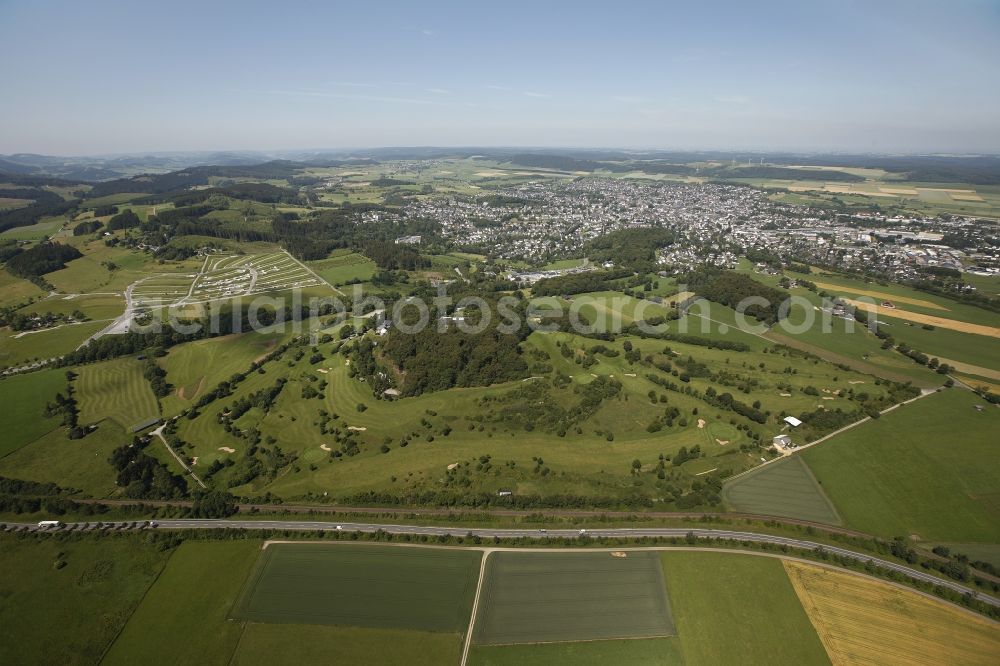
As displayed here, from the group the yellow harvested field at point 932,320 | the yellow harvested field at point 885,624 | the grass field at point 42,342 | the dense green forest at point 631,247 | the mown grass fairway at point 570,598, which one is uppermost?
the dense green forest at point 631,247

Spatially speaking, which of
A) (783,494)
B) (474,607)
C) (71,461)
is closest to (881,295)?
(783,494)

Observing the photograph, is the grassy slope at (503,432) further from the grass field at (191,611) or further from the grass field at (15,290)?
the grass field at (15,290)

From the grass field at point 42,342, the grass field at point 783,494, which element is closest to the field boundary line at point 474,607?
the grass field at point 783,494

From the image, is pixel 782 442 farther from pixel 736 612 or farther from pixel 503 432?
pixel 503 432

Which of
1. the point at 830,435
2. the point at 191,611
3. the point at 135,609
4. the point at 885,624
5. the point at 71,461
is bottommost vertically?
the point at 135,609

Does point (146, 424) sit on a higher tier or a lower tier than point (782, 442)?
lower

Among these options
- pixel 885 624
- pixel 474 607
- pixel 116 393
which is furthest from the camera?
pixel 116 393
